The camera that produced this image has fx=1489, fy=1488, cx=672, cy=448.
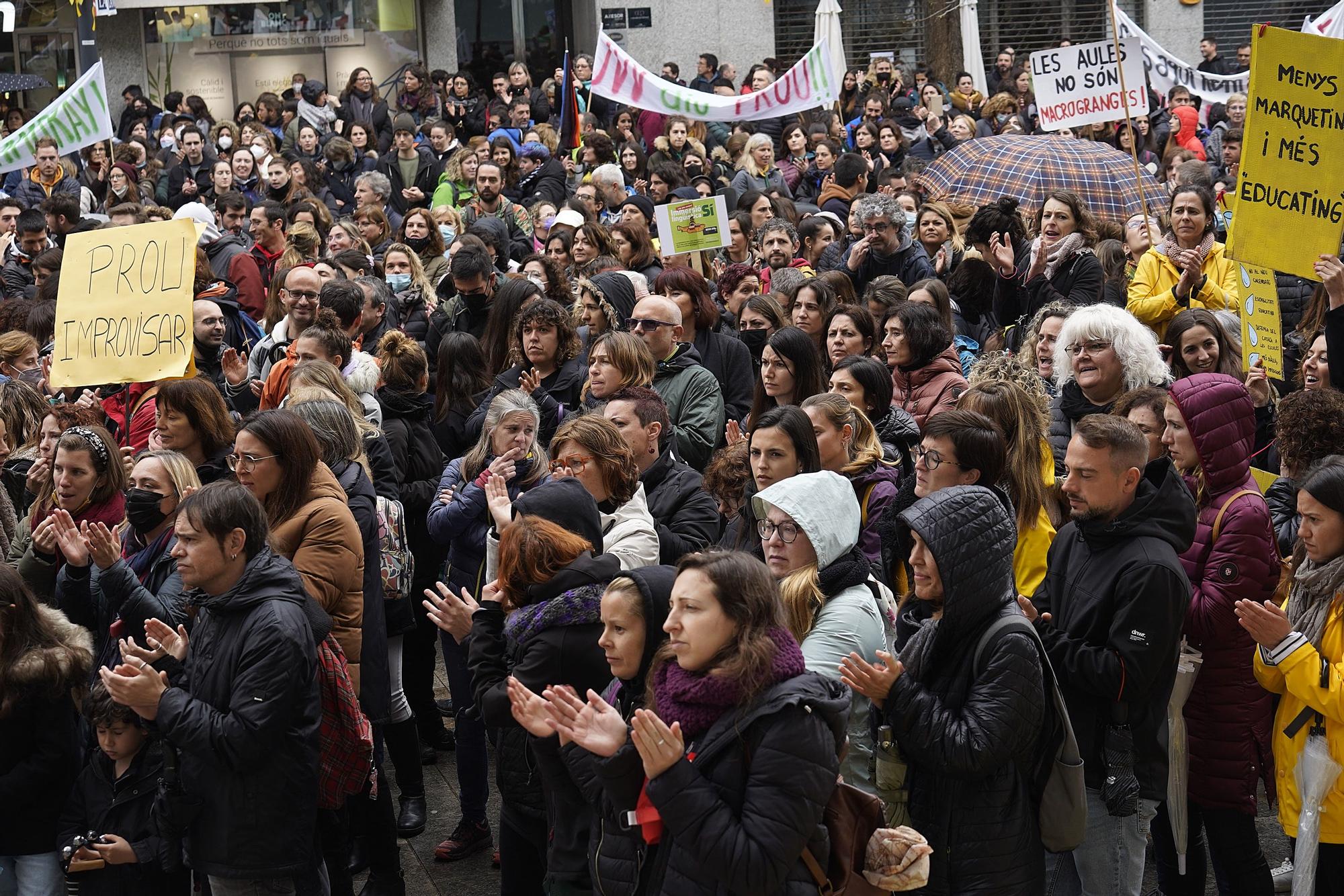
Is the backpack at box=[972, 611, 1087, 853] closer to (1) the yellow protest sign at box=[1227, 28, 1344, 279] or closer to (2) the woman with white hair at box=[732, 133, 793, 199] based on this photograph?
(1) the yellow protest sign at box=[1227, 28, 1344, 279]

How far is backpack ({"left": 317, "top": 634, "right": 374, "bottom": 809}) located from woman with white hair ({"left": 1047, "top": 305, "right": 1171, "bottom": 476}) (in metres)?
2.80

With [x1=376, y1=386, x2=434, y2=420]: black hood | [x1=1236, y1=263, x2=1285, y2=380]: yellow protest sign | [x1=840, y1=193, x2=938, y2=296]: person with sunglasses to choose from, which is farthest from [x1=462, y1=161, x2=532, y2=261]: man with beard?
[x1=1236, y1=263, x2=1285, y2=380]: yellow protest sign

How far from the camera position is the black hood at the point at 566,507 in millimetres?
4301

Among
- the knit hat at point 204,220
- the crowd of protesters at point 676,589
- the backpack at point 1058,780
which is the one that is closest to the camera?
the crowd of protesters at point 676,589

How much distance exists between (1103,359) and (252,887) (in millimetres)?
3633

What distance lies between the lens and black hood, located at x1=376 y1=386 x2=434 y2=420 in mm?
6879

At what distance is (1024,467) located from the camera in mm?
→ 4965

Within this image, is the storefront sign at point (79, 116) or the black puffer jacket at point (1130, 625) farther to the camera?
the storefront sign at point (79, 116)

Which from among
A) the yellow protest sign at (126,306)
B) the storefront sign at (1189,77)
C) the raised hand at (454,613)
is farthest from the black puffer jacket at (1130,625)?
the storefront sign at (1189,77)

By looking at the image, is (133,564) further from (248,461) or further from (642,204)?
(642,204)

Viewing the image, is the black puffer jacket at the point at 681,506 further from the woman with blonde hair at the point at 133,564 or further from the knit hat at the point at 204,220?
the knit hat at the point at 204,220

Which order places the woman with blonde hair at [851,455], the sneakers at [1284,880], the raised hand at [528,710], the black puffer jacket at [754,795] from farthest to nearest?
1. the sneakers at [1284,880]
2. the woman with blonde hair at [851,455]
3. the raised hand at [528,710]
4. the black puffer jacket at [754,795]

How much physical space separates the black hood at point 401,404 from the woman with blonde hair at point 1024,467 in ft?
8.94

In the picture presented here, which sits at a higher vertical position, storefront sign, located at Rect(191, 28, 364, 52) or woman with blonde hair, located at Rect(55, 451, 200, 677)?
storefront sign, located at Rect(191, 28, 364, 52)
